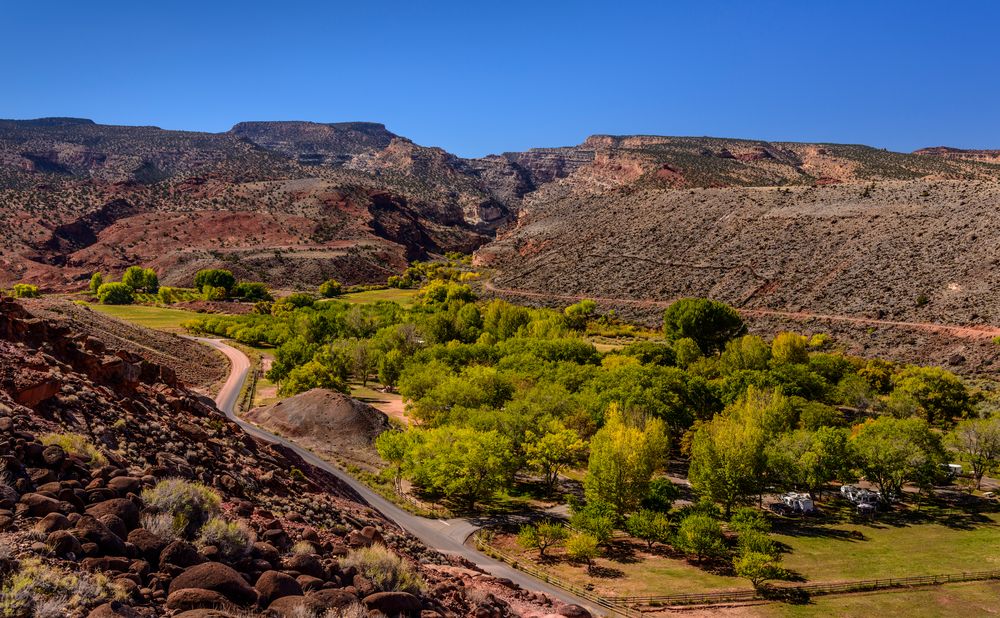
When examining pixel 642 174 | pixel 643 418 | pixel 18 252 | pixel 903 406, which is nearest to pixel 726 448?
pixel 643 418

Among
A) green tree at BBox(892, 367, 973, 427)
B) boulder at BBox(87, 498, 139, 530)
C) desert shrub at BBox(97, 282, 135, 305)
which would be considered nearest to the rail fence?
boulder at BBox(87, 498, 139, 530)

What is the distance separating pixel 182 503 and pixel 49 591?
3.29 meters

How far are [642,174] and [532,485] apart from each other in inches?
5573

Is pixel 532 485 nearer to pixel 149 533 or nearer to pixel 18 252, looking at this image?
pixel 149 533

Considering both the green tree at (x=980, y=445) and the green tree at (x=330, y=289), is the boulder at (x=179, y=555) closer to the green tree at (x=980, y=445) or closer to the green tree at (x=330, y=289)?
the green tree at (x=980, y=445)

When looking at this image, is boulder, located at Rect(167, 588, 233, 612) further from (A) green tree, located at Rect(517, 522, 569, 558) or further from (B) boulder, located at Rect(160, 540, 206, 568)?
(A) green tree, located at Rect(517, 522, 569, 558)

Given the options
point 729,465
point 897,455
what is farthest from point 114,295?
point 897,455

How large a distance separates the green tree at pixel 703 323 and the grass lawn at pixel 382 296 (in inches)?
2349

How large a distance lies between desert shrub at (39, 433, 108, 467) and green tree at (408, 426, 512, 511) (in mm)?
23707

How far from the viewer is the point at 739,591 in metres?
27.4

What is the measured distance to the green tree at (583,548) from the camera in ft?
97.0

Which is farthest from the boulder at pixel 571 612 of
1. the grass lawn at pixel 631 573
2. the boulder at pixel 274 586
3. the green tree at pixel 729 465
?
the green tree at pixel 729 465

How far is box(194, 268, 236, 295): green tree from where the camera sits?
131m

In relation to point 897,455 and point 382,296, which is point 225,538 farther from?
point 382,296
